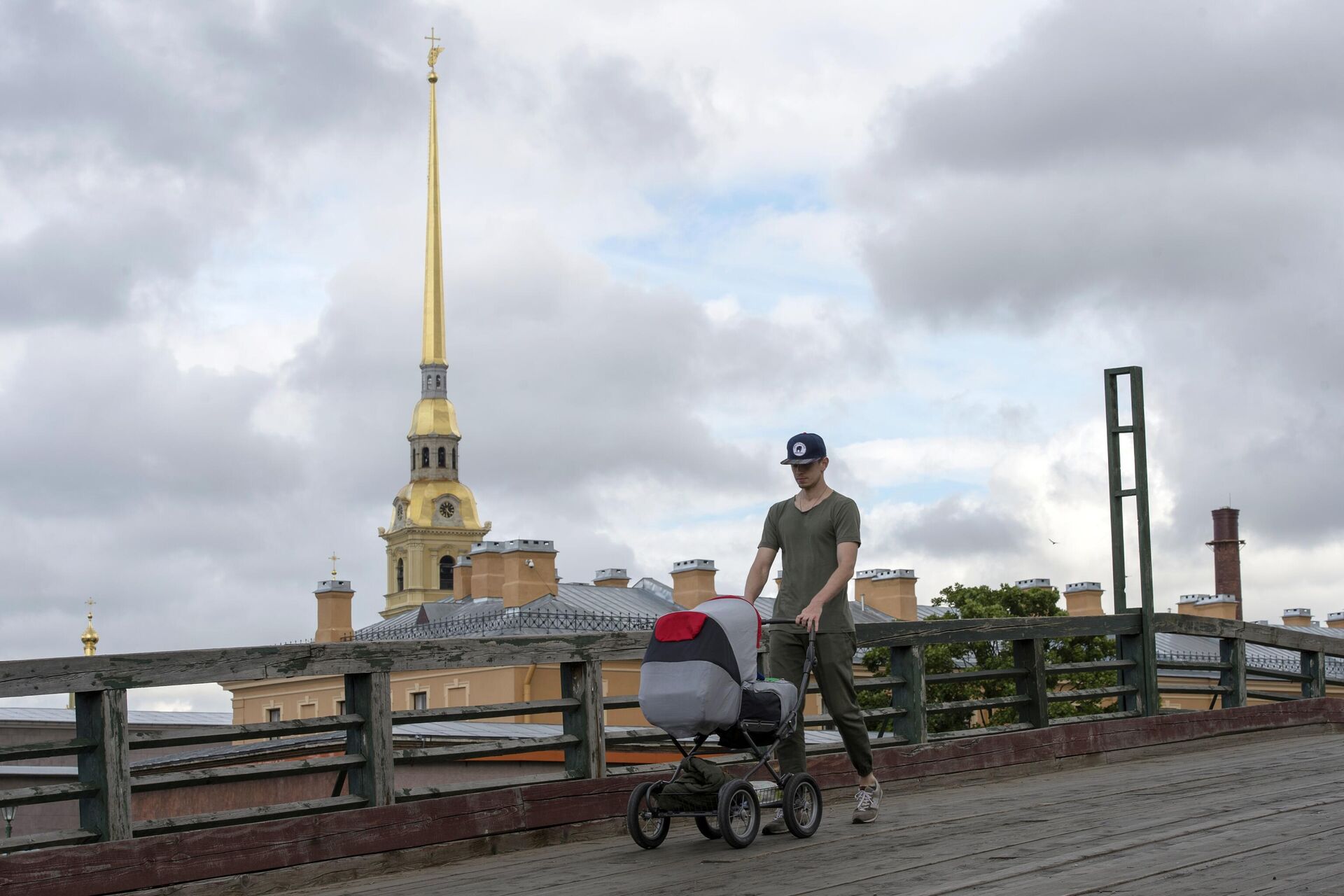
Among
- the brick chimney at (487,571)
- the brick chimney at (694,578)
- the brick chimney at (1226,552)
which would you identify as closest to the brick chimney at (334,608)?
the brick chimney at (487,571)

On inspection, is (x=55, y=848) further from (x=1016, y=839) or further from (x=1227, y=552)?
(x=1227, y=552)

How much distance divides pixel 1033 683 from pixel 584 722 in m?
4.44

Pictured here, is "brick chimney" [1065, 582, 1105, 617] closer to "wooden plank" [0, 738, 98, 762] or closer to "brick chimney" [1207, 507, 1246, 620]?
"brick chimney" [1207, 507, 1246, 620]

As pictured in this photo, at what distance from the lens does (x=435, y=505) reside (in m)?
160

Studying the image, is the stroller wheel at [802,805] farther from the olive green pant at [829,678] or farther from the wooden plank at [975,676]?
the wooden plank at [975,676]

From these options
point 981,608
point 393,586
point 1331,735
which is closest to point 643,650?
point 1331,735

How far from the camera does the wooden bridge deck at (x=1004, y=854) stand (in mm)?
6867

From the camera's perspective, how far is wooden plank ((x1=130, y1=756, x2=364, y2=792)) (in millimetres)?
7309

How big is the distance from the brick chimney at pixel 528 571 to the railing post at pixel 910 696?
5151 cm

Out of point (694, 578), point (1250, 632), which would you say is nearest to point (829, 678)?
point (1250, 632)

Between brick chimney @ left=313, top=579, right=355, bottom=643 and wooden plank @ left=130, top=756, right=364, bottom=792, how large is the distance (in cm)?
6123

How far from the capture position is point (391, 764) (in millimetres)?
8148

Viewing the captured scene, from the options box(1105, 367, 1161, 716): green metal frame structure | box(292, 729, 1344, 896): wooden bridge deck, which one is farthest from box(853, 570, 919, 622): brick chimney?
box(292, 729, 1344, 896): wooden bridge deck

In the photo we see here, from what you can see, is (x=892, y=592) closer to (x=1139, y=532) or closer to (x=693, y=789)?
(x=1139, y=532)
